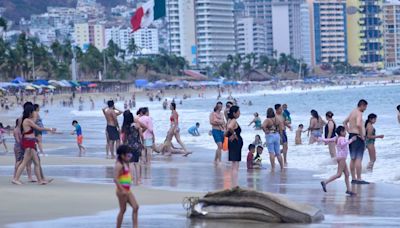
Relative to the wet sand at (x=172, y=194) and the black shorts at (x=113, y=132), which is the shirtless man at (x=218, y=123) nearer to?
the wet sand at (x=172, y=194)

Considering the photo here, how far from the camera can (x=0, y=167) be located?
1823 cm

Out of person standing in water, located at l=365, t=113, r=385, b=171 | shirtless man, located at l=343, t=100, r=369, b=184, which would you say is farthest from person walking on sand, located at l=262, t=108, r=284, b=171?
shirtless man, located at l=343, t=100, r=369, b=184

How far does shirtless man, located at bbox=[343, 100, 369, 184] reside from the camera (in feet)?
47.6

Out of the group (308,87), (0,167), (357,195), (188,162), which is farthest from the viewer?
(308,87)

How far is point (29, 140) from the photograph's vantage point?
1418 cm

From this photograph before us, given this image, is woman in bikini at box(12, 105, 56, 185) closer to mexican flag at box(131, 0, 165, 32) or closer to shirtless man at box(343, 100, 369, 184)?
shirtless man at box(343, 100, 369, 184)

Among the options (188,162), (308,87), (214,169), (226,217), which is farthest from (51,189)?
(308,87)

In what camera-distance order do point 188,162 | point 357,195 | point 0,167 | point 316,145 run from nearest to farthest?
point 357,195 → point 0,167 → point 188,162 → point 316,145

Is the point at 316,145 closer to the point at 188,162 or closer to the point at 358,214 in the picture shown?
the point at 188,162

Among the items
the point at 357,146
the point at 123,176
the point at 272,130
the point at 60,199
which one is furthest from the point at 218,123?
the point at 123,176

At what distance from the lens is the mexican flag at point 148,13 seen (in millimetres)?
43344

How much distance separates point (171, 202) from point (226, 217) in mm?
1779

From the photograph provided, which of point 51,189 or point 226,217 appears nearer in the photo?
point 226,217

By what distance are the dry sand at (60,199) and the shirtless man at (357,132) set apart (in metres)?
2.64
